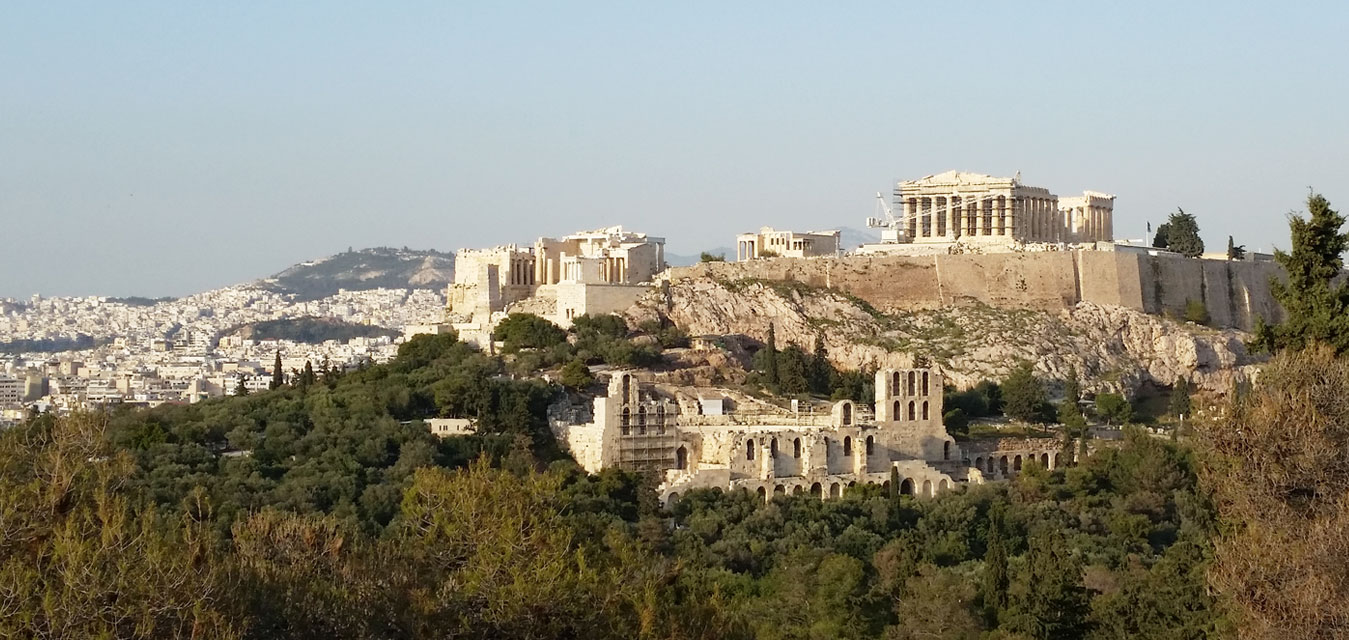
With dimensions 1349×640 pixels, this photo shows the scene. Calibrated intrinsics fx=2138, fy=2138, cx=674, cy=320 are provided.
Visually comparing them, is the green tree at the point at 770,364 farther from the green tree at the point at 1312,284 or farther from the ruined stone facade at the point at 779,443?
the green tree at the point at 1312,284

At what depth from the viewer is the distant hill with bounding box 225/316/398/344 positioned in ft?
519

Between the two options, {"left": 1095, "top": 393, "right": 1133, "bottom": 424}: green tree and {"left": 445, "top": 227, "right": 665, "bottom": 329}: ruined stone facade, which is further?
{"left": 445, "top": 227, "right": 665, "bottom": 329}: ruined stone facade

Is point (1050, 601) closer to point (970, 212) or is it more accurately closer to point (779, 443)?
point (779, 443)

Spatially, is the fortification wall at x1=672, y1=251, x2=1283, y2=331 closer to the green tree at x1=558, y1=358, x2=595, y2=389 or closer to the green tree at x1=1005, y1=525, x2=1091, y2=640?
the green tree at x1=558, y1=358, x2=595, y2=389

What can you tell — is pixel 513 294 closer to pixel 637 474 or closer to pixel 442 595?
pixel 637 474

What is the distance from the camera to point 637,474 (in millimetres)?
44938

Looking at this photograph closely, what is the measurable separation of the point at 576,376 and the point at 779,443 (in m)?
7.50

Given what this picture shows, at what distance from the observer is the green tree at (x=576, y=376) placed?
167 feet

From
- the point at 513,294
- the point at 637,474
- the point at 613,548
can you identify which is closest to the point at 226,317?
the point at 513,294

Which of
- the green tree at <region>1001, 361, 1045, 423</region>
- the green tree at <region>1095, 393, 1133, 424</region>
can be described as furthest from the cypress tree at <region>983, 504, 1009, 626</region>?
the green tree at <region>1095, 393, 1133, 424</region>

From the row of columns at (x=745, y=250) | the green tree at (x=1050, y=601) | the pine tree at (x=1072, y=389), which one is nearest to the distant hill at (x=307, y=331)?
the row of columns at (x=745, y=250)

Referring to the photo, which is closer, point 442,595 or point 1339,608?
point 1339,608

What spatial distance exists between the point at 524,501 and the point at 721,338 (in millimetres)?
31365

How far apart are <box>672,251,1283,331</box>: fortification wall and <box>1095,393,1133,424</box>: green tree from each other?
827cm
